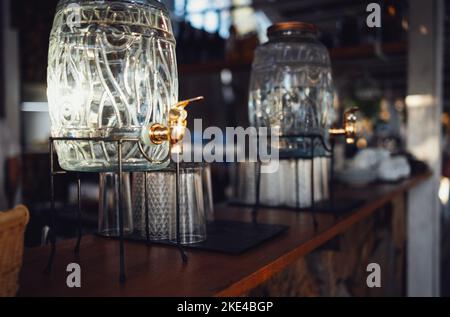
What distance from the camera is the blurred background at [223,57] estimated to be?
2709mm

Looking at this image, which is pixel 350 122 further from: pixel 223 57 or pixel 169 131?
pixel 223 57

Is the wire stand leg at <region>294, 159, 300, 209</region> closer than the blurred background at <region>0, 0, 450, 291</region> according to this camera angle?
Yes

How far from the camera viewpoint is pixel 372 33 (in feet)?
9.69

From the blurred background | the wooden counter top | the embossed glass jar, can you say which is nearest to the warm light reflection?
the blurred background

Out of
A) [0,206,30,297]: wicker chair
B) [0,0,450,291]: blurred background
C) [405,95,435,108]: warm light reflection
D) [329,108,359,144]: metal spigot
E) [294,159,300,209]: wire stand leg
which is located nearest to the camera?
[0,206,30,297]: wicker chair

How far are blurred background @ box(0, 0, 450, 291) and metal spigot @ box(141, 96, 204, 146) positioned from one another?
744mm

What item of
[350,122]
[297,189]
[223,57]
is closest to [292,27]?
[350,122]

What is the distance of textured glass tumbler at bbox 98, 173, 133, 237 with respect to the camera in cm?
97

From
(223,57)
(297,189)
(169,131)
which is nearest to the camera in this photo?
(169,131)

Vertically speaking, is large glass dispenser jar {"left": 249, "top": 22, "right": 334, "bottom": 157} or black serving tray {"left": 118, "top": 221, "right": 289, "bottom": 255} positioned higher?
large glass dispenser jar {"left": 249, "top": 22, "right": 334, "bottom": 157}

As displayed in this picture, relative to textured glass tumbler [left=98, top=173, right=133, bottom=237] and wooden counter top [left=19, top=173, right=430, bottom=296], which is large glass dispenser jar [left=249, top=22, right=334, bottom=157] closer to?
wooden counter top [left=19, top=173, right=430, bottom=296]

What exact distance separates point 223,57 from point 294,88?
222cm

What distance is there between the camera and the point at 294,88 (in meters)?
1.19
